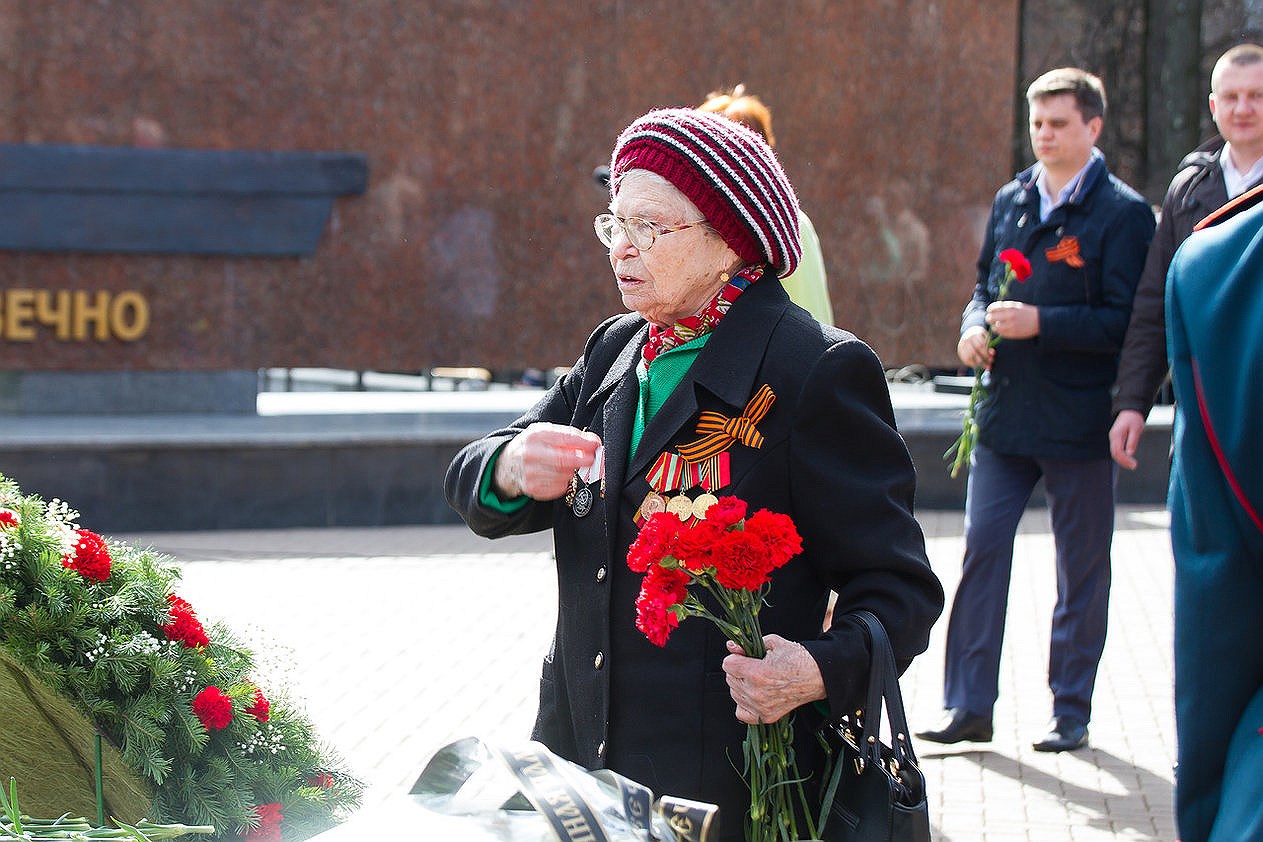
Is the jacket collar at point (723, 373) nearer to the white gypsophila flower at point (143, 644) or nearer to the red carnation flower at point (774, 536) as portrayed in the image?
the red carnation flower at point (774, 536)

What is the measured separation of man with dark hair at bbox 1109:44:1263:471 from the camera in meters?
4.83

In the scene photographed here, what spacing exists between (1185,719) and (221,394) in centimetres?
1010

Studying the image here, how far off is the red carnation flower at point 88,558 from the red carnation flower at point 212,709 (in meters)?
0.31

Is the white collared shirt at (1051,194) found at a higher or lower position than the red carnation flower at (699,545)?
higher

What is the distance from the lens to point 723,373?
2.34 metres

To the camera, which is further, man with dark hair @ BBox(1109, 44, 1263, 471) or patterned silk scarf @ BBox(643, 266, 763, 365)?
man with dark hair @ BBox(1109, 44, 1263, 471)

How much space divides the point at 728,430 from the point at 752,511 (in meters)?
0.13

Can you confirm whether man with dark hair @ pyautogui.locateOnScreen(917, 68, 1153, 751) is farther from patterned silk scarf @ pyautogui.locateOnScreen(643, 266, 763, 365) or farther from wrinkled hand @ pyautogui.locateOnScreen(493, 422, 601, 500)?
wrinkled hand @ pyautogui.locateOnScreen(493, 422, 601, 500)

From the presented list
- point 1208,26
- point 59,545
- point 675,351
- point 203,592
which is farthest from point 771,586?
point 1208,26

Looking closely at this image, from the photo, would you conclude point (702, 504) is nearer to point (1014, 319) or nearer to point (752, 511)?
point (752, 511)

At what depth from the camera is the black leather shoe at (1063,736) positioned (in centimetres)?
534

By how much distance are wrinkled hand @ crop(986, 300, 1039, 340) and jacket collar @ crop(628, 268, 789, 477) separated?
118 inches

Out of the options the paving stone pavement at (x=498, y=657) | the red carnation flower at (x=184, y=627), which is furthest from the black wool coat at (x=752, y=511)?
the paving stone pavement at (x=498, y=657)

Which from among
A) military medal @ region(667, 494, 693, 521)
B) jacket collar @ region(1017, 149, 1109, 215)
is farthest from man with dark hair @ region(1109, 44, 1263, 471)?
military medal @ region(667, 494, 693, 521)
